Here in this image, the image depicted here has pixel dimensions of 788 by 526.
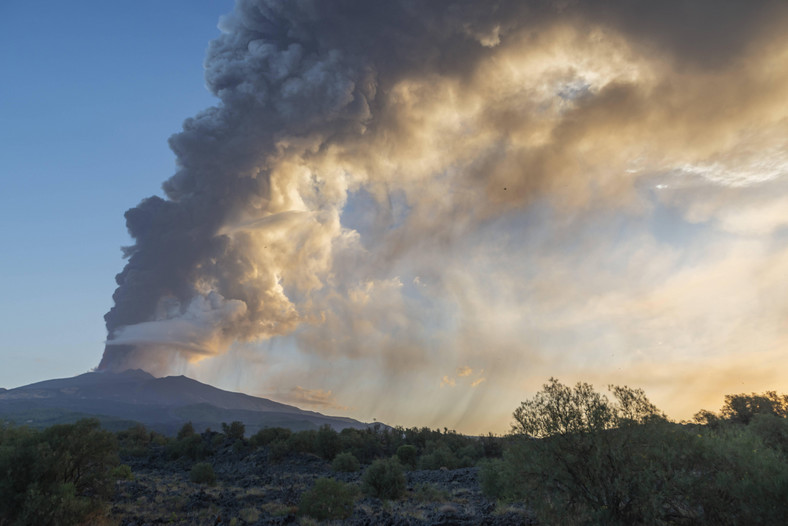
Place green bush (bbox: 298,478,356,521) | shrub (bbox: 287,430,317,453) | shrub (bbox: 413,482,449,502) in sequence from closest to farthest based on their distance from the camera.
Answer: green bush (bbox: 298,478,356,521) < shrub (bbox: 413,482,449,502) < shrub (bbox: 287,430,317,453)

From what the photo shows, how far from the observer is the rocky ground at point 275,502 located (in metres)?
18.8

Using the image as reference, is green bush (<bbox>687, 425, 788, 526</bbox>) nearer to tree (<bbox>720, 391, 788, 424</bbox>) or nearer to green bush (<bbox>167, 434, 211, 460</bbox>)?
tree (<bbox>720, 391, 788, 424</bbox>)

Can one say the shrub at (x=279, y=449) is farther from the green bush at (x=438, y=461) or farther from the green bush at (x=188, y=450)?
the green bush at (x=438, y=461)

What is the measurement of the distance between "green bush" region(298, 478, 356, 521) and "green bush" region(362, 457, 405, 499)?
235 inches

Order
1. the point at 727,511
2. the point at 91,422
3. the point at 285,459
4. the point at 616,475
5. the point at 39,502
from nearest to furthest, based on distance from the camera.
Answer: the point at 727,511 → the point at 616,475 → the point at 39,502 → the point at 91,422 → the point at 285,459

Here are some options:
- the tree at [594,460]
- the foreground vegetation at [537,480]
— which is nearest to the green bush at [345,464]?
the foreground vegetation at [537,480]

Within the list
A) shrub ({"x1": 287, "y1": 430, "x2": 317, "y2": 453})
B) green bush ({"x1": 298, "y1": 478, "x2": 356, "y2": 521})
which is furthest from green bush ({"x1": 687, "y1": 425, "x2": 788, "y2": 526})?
shrub ({"x1": 287, "y1": 430, "x2": 317, "y2": 453})

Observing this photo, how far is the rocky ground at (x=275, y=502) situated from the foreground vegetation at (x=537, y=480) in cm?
17

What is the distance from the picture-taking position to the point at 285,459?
45688 millimetres

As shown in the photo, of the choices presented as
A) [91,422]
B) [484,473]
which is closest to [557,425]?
[484,473]

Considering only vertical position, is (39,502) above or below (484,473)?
below

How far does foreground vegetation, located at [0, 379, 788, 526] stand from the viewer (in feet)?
39.2

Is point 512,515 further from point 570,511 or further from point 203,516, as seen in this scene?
point 203,516

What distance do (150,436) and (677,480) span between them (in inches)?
2849
